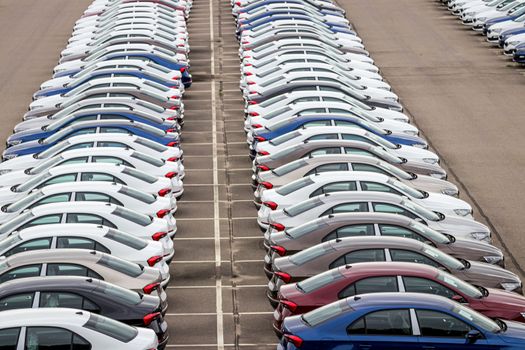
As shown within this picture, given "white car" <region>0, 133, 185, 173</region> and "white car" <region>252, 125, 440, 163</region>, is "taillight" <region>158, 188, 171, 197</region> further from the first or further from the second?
"white car" <region>252, 125, 440, 163</region>

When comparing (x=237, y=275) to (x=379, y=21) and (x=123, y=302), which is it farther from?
(x=379, y=21)

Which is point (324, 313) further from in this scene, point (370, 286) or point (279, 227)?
point (279, 227)

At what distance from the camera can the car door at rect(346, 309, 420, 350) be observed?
15461 mm

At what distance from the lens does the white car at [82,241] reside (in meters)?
18.6

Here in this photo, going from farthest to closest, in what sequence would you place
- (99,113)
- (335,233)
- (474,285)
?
(99,113) < (335,233) < (474,285)

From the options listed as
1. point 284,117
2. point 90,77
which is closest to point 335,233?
point 284,117

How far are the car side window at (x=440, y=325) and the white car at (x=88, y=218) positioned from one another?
5.92 meters

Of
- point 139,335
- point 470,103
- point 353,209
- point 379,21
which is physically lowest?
point 139,335

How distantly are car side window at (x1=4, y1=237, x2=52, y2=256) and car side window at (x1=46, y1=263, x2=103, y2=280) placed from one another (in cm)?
108

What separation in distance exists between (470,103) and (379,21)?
45.0 ft

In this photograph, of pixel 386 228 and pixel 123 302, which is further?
pixel 386 228

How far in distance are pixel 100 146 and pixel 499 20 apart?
23255 millimetres

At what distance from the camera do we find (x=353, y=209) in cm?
2016

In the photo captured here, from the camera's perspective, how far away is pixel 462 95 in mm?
35219
